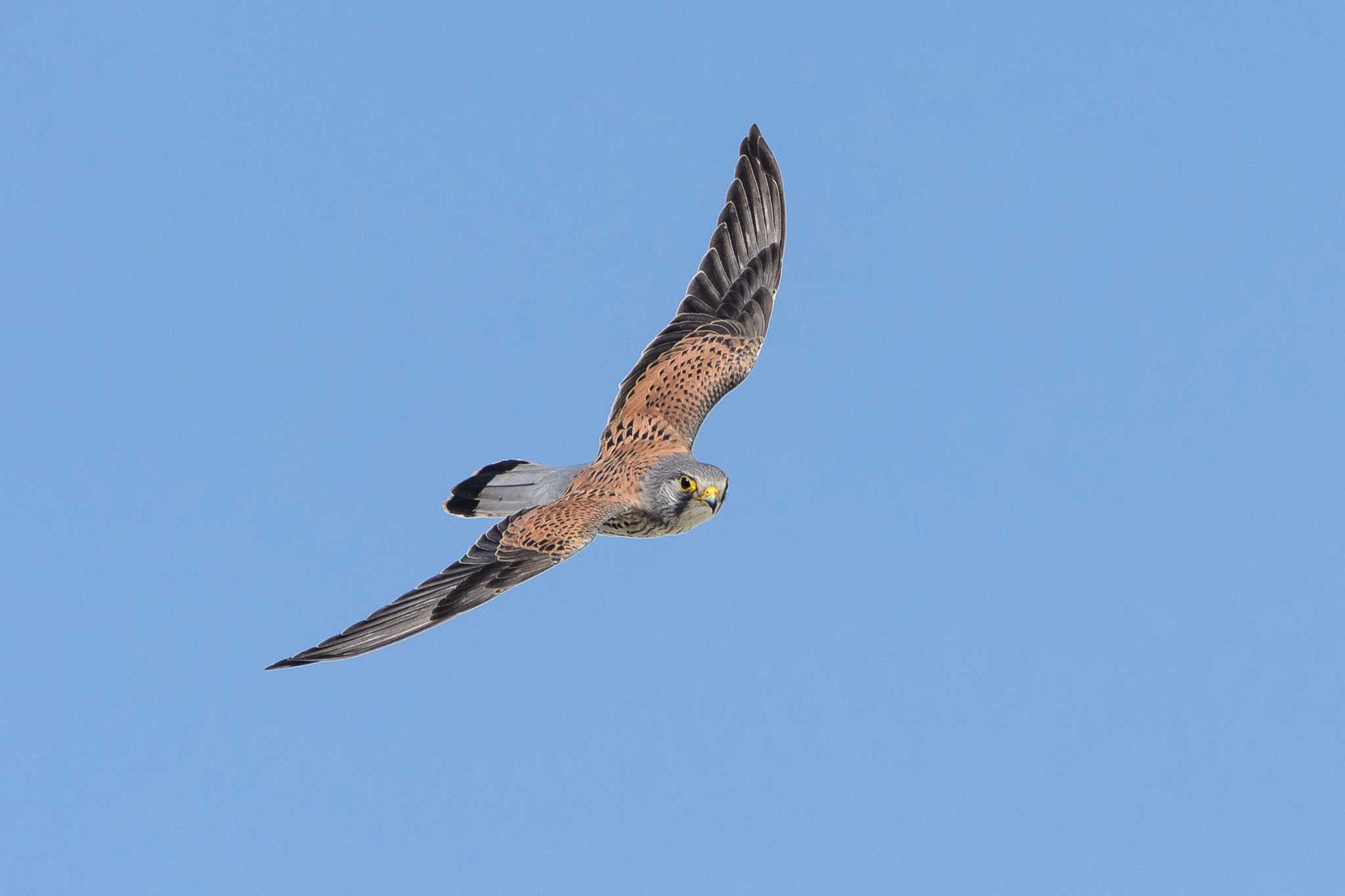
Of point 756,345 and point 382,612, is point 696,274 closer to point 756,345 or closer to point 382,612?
point 756,345

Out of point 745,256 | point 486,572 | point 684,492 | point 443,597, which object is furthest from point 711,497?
point 745,256

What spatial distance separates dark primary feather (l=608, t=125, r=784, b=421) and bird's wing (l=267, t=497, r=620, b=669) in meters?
2.54

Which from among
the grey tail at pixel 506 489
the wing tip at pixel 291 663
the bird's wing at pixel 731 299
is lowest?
the wing tip at pixel 291 663

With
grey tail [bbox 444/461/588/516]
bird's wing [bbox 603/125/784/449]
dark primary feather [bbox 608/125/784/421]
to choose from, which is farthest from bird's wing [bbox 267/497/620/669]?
dark primary feather [bbox 608/125/784/421]

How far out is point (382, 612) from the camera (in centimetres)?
954

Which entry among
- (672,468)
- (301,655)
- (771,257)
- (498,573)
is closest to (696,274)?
(771,257)

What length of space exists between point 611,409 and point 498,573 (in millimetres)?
2223

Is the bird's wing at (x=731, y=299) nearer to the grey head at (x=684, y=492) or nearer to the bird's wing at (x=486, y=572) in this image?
the grey head at (x=684, y=492)

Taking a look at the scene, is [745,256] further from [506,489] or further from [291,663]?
[291,663]

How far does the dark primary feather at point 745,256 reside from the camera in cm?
1246

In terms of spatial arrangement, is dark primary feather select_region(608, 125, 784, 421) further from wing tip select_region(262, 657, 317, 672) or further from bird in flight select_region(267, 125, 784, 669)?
wing tip select_region(262, 657, 317, 672)

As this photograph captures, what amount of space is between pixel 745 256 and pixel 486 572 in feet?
12.6

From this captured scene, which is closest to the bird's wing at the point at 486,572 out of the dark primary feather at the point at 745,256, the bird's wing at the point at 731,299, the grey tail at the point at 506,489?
the grey tail at the point at 506,489

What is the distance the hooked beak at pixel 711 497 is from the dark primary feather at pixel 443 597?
3.28ft
